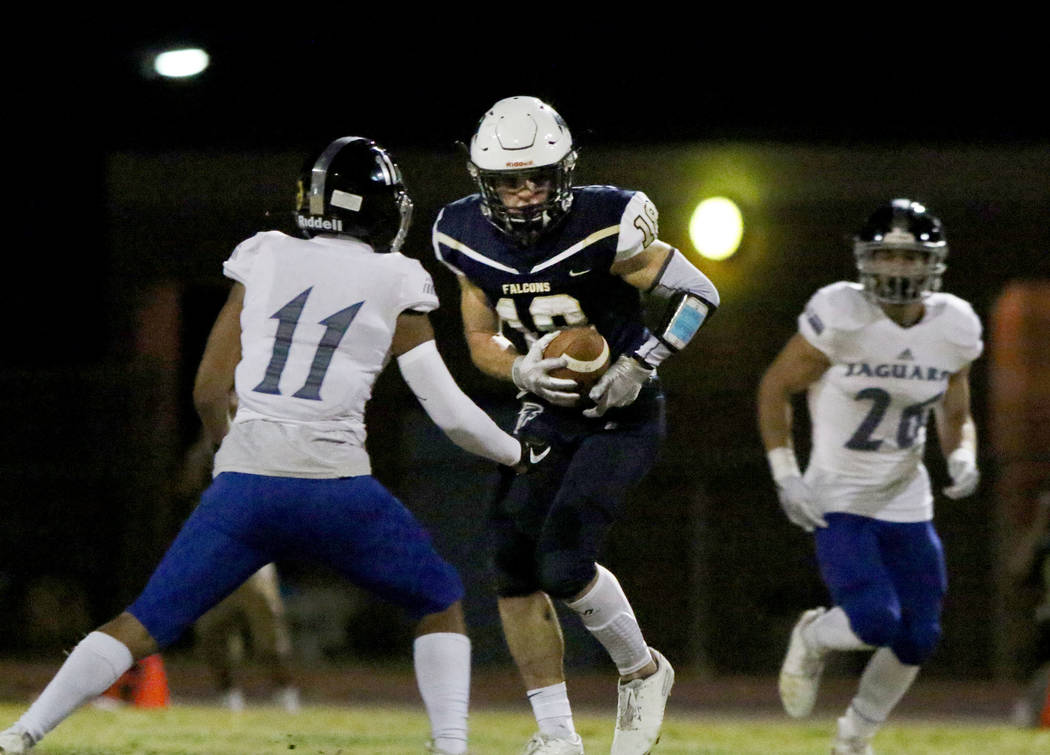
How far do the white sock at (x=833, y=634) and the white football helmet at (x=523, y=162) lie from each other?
71.4 inches

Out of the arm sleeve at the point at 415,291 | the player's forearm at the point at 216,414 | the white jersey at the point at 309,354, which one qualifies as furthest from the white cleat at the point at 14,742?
the arm sleeve at the point at 415,291

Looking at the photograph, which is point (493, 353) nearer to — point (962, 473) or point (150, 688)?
point (962, 473)

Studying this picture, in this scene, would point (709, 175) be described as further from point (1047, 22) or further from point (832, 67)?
point (1047, 22)

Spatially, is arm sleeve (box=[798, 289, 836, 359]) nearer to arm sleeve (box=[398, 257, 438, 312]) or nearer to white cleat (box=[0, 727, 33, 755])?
arm sleeve (box=[398, 257, 438, 312])

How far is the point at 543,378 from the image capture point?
15.9 feet

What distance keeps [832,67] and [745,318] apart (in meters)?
1.92

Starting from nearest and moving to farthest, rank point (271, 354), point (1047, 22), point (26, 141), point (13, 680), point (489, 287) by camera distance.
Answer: point (271, 354) < point (489, 287) < point (13, 680) < point (1047, 22) < point (26, 141)

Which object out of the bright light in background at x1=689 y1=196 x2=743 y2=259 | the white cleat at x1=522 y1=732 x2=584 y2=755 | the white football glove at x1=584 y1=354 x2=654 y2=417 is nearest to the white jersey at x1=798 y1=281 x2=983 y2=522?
the white football glove at x1=584 y1=354 x2=654 y2=417

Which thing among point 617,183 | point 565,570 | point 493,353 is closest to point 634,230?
point 493,353

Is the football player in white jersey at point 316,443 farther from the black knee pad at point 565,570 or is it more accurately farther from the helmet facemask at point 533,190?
the helmet facemask at point 533,190

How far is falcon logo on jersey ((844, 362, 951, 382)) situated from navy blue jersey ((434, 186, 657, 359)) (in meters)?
1.12

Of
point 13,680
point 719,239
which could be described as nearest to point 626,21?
point 719,239

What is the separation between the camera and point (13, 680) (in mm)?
10555

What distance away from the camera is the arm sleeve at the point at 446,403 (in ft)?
13.8
